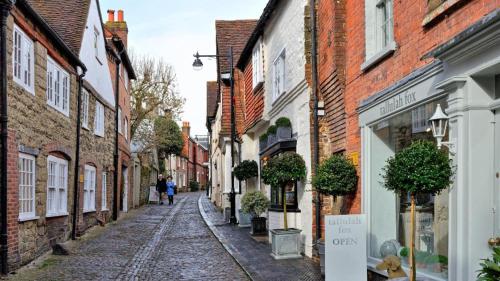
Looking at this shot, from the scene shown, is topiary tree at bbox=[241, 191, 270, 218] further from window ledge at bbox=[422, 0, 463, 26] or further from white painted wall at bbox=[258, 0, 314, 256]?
window ledge at bbox=[422, 0, 463, 26]

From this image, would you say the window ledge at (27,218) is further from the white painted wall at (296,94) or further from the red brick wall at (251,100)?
the red brick wall at (251,100)

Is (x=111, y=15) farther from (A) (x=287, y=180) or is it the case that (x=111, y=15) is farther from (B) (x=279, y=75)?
(A) (x=287, y=180)

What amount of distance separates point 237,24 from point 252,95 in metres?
8.07

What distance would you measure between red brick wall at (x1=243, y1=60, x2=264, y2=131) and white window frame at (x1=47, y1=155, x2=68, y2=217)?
19.8 ft

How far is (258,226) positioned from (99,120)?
7.66 meters

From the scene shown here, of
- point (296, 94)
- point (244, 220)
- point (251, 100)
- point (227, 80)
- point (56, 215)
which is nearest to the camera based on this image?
point (296, 94)

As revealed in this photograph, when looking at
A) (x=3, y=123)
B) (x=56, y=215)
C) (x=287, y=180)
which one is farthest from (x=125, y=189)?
(x=3, y=123)

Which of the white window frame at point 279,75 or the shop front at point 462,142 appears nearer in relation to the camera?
the shop front at point 462,142

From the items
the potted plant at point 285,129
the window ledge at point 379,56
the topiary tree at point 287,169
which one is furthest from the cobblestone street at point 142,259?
the window ledge at point 379,56

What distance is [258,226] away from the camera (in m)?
16.8

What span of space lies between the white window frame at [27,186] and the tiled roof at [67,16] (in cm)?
505

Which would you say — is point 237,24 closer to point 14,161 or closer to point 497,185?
point 14,161

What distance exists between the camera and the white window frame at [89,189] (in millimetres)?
17984

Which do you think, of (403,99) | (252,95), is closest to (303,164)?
(403,99)
